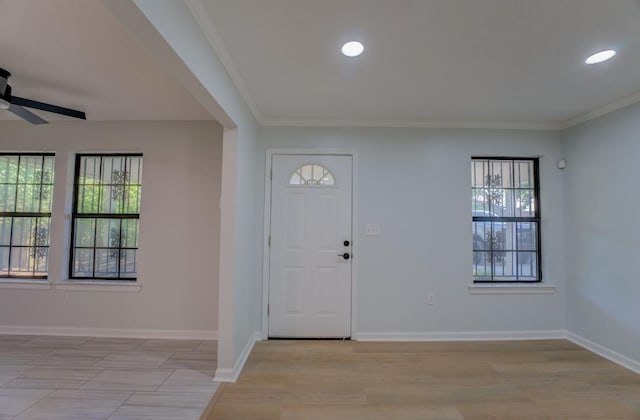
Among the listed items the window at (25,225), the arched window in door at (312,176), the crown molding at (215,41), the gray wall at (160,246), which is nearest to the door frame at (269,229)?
the arched window in door at (312,176)

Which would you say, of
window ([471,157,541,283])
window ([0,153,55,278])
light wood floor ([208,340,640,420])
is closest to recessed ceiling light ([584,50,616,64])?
window ([471,157,541,283])

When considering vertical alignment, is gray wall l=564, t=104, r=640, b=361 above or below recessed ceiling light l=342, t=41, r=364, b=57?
below

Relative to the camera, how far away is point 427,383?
7.82 feet

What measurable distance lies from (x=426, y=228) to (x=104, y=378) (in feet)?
10.8

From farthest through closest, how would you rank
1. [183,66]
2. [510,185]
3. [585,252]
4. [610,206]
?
[510,185], [585,252], [610,206], [183,66]

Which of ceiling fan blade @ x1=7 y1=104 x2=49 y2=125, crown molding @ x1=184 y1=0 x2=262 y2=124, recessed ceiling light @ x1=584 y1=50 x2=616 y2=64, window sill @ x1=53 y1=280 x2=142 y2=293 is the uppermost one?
recessed ceiling light @ x1=584 y1=50 x2=616 y2=64

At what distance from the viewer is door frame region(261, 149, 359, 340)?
10.6 ft

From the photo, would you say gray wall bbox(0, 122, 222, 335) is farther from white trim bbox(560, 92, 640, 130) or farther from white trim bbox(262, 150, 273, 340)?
white trim bbox(560, 92, 640, 130)

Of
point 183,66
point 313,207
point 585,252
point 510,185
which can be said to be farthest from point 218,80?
point 585,252

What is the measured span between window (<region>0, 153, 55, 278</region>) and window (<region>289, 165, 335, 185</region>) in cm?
288

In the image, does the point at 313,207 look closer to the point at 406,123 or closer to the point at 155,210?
the point at 406,123

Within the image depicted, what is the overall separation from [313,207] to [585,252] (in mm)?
2908

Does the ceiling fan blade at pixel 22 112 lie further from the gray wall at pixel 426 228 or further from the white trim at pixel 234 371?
the white trim at pixel 234 371

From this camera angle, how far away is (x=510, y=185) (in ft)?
11.3
